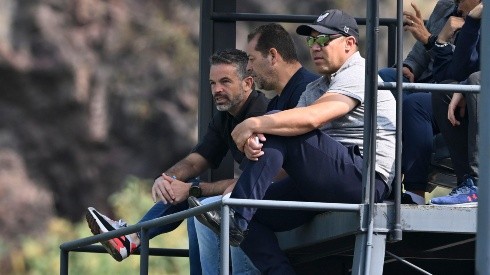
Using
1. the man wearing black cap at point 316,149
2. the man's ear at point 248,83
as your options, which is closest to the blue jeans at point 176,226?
the man's ear at point 248,83

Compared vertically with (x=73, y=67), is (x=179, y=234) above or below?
below

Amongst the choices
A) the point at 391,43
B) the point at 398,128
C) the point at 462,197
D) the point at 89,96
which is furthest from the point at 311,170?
the point at 89,96

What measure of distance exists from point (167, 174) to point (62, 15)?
64.3 ft

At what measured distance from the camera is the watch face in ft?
35.2

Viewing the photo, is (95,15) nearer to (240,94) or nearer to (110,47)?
(110,47)

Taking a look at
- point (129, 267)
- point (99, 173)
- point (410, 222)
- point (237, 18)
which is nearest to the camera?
point (410, 222)

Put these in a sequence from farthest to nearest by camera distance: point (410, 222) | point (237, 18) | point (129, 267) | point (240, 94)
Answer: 1. point (129, 267)
2. point (237, 18)
3. point (240, 94)
4. point (410, 222)

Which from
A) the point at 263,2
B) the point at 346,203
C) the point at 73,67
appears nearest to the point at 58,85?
the point at 73,67

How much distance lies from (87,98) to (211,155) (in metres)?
18.7

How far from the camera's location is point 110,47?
30.3 meters

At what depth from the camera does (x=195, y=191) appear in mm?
10750

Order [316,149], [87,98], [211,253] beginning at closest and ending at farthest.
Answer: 1. [316,149]
2. [211,253]
3. [87,98]

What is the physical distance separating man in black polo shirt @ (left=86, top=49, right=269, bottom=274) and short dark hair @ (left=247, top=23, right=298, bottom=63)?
0.12m

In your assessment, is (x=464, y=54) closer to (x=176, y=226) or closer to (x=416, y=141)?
(x=416, y=141)
